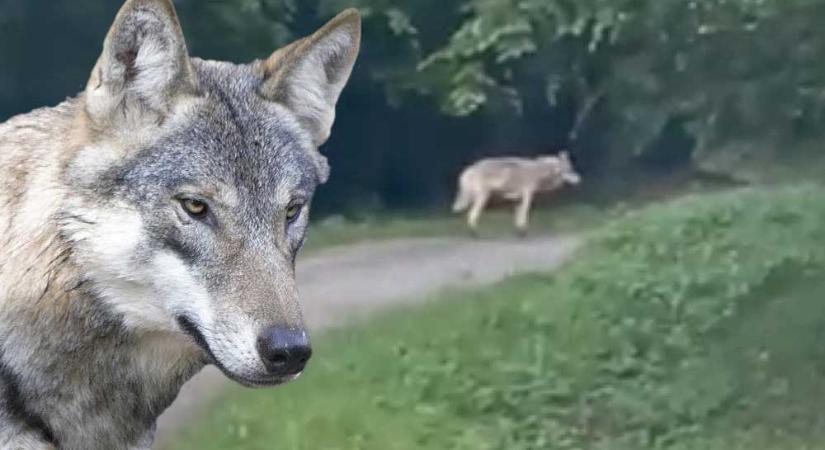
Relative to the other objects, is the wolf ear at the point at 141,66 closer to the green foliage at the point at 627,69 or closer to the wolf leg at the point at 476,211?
the green foliage at the point at 627,69

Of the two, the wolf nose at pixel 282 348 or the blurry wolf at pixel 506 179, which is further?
the blurry wolf at pixel 506 179

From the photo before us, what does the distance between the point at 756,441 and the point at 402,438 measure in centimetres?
197

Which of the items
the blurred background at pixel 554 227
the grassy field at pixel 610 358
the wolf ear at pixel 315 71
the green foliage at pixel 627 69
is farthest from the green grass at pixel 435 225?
the wolf ear at pixel 315 71

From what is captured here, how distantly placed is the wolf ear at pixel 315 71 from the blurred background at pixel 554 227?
299cm

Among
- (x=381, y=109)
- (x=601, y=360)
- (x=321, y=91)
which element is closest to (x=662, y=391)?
(x=601, y=360)

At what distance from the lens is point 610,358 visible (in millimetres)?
7586

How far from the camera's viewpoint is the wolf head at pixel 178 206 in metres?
3.39

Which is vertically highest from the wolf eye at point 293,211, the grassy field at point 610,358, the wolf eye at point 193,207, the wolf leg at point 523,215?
the wolf eye at point 193,207

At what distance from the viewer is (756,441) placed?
7215 mm

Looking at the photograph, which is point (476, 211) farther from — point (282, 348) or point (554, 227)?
point (282, 348)

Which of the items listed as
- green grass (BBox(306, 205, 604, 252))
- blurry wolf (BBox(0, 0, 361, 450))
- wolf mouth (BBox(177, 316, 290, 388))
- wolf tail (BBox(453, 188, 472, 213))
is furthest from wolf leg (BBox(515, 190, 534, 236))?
wolf mouth (BBox(177, 316, 290, 388))

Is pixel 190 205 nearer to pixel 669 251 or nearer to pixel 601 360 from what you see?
pixel 601 360

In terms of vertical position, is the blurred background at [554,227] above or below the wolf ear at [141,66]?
below

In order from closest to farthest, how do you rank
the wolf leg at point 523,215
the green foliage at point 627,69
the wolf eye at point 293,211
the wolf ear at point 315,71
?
the wolf eye at point 293,211 < the wolf ear at point 315,71 < the green foliage at point 627,69 < the wolf leg at point 523,215
